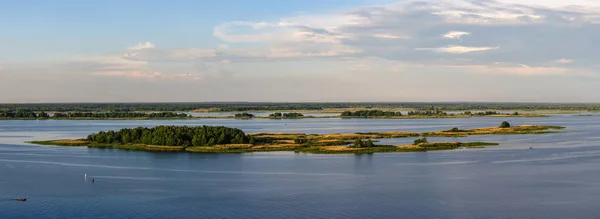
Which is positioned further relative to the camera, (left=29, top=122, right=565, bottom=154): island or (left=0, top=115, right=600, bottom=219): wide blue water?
(left=29, top=122, right=565, bottom=154): island

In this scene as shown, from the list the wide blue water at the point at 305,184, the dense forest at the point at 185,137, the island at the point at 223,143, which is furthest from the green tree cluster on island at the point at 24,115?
the wide blue water at the point at 305,184

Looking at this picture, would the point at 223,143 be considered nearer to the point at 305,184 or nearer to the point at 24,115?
the point at 305,184

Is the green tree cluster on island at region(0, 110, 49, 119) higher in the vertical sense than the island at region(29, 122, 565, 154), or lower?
higher

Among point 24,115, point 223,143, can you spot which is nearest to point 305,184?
point 223,143

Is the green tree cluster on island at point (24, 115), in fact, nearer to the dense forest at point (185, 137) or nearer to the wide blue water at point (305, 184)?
the dense forest at point (185, 137)

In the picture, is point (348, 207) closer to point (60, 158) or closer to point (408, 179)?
point (408, 179)

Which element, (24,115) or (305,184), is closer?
(305,184)

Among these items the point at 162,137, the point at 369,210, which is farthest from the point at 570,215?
the point at 162,137

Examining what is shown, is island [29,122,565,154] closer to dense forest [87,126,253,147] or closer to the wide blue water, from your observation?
dense forest [87,126,253,147]

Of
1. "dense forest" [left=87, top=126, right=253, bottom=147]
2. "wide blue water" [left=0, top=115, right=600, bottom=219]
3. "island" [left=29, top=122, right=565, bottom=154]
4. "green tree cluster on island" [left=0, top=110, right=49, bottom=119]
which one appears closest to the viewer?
"wide blue water" [left=0, top=115, right=600, bottom=219]

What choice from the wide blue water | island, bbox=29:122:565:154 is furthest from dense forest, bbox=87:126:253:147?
the wide blue water
